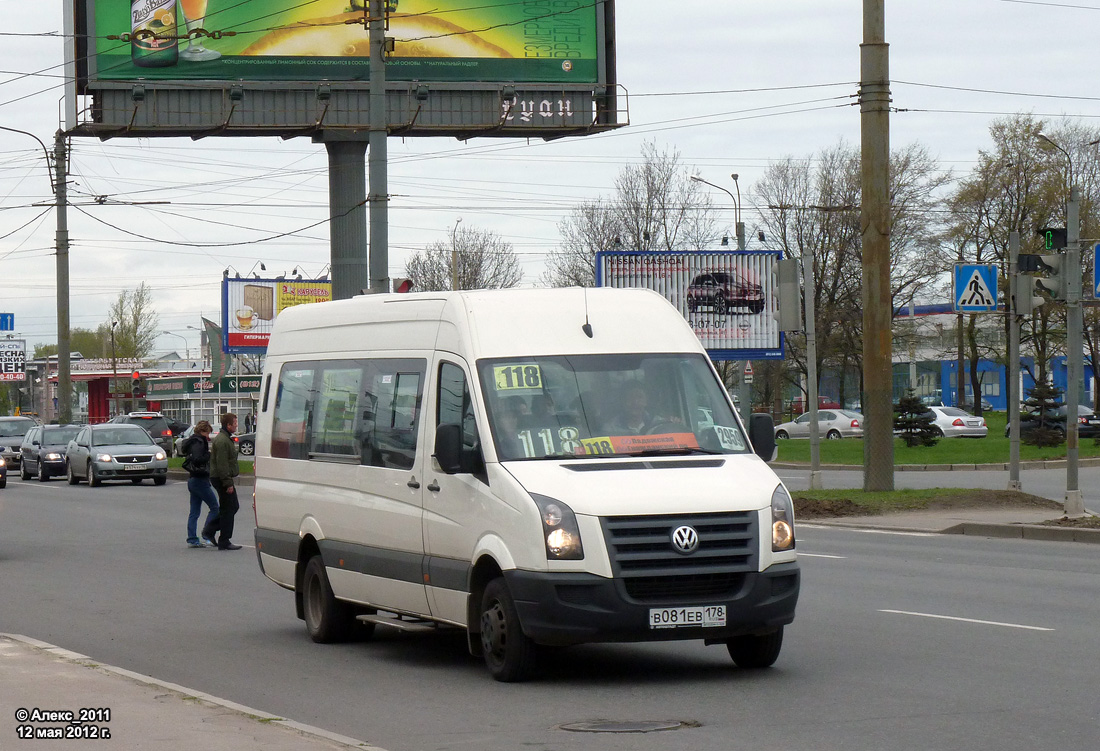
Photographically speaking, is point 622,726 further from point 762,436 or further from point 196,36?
point 196,36

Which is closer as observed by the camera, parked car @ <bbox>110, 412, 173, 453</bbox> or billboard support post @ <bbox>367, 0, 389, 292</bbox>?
billboard support post @ <bbox>367, 0, 389, 292</bbox>

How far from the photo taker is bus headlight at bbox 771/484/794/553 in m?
9.05

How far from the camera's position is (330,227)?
42.2m

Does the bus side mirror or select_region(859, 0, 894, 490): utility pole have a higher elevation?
select_region(859, 0, 894, 490): utility pole

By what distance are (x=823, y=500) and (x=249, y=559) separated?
919cm

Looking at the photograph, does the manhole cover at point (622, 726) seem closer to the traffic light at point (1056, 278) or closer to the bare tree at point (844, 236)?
the traffic light at point (1056, 278)

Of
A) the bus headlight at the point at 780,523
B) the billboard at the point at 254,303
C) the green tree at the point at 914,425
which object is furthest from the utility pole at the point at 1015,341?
the billboard at the point at 254,303

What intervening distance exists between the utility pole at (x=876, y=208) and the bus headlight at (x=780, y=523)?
49.5 feet

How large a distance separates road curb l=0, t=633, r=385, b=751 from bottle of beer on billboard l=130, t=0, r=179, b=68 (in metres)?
32.1

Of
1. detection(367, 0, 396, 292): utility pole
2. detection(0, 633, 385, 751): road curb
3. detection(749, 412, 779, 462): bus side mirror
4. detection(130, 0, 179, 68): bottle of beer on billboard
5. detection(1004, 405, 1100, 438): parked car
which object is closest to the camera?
detection(0, 633, 385, 751): road curb

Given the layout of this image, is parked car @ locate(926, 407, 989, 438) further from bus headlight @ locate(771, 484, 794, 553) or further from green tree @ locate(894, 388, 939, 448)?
bus headlight @ locate(771, 484, 794, 553)

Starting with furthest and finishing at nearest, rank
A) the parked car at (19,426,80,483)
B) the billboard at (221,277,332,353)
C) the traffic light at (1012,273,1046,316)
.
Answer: the billboard at (221,277,332,353) < the parked car at (19,426,80,483) < the traffic light at (1012,273,1046,316)

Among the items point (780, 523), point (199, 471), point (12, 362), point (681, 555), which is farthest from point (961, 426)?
point (12, 362)

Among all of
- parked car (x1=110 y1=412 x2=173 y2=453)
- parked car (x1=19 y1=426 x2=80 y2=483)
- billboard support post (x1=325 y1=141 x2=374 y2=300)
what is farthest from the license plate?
parked car (x1=110 y1=412 x2=173 y2=453)
